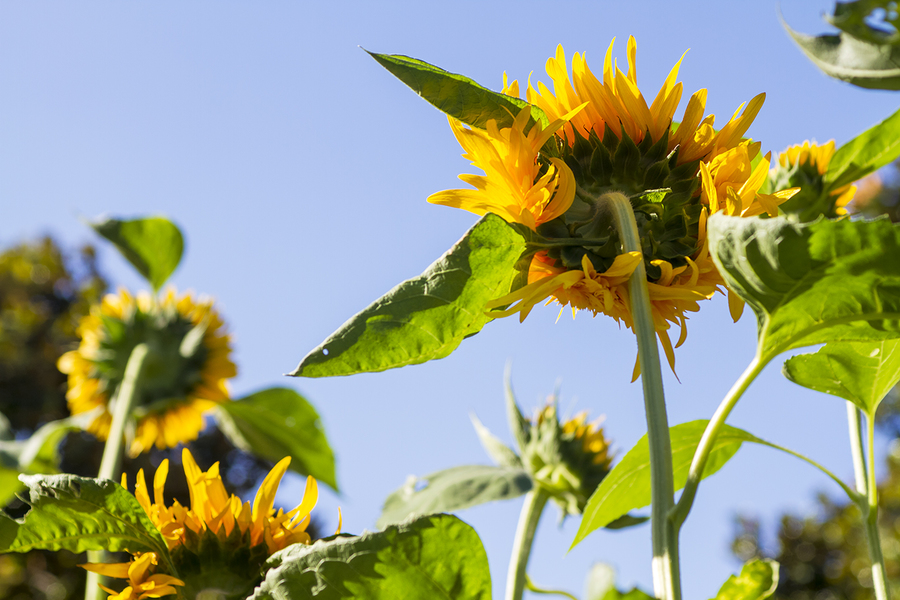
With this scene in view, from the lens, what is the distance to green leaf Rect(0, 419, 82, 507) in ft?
4.22

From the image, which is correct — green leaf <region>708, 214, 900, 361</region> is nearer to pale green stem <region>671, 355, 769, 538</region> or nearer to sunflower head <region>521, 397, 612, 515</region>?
pale green stem <region>671, 355, 769, 538</region>

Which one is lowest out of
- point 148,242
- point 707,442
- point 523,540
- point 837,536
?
point 837,536

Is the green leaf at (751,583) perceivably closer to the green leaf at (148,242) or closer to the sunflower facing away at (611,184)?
the sunflower facing away at (611,184)

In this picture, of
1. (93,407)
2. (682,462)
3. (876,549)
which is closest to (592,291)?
(682,462)

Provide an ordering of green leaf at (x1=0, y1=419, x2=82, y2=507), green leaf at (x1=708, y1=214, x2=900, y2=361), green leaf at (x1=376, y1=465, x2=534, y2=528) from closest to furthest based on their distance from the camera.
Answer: green leaf at (x1=708, y1=214, x2=900, y2=361) → green leaf at (x1=376, y1=465, x2=534, y2=528) → green leaf at (x1=0, y1=419, x2=82, y2=507)

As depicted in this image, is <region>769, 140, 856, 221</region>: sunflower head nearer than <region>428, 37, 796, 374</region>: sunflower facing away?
No

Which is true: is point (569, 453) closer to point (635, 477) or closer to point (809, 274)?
point (635, 477)

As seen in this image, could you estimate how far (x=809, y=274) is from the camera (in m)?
0.34

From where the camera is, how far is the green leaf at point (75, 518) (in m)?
0.41

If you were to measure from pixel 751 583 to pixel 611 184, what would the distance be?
0.84ft

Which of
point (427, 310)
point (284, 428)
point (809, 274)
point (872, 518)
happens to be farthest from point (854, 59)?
point (284, 428)

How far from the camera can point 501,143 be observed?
449 millimetres

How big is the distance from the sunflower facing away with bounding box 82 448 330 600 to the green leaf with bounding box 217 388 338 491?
1140mm

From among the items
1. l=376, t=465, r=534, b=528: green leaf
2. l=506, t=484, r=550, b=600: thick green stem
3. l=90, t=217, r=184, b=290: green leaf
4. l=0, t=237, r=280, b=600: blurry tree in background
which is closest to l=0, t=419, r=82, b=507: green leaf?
l=90, t=217, r=184, b=290: green leaf
